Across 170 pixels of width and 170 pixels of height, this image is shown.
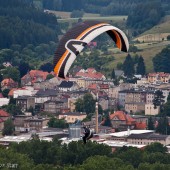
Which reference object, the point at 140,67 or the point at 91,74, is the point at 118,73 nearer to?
the point at 140,67

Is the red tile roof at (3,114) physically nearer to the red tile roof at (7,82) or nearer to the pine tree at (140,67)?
the red tile roof at (7,82)

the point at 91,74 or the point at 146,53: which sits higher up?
the point at 146,53

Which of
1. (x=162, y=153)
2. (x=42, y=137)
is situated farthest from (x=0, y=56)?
(x=162, y=153)

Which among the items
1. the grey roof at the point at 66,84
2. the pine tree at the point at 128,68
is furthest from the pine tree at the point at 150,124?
the pine tree at the point at 128,68

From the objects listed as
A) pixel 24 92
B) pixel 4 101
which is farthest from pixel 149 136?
Answer: pixel 24 92

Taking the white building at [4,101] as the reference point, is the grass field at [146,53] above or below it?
above

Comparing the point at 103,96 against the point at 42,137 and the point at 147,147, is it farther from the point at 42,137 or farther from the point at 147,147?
the point at 147,147

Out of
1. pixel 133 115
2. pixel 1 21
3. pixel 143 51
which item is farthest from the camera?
pixel 1 21
